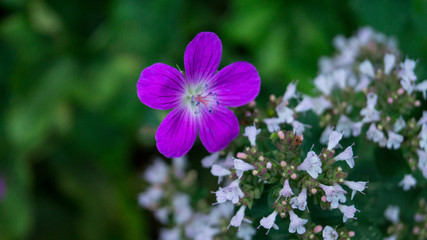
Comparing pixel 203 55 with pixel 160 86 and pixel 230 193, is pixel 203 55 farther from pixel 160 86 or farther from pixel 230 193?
pixel 230 193

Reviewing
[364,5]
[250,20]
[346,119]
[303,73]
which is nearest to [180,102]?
[346,119]

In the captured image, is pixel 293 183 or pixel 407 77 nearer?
pixel 293 183

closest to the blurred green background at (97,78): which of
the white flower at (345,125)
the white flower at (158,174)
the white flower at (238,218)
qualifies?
the white flower at (158,174)

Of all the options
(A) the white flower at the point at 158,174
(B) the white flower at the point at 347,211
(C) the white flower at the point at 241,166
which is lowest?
(B) the white flower at the point at 347,211

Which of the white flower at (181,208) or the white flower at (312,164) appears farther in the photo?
the white flower at (181,208)

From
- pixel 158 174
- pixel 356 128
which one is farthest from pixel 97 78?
pixel 356 128

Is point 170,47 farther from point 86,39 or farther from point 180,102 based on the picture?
point 180,102

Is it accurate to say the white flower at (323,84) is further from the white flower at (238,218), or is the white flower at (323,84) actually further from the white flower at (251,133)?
the white flower at (238,218)
